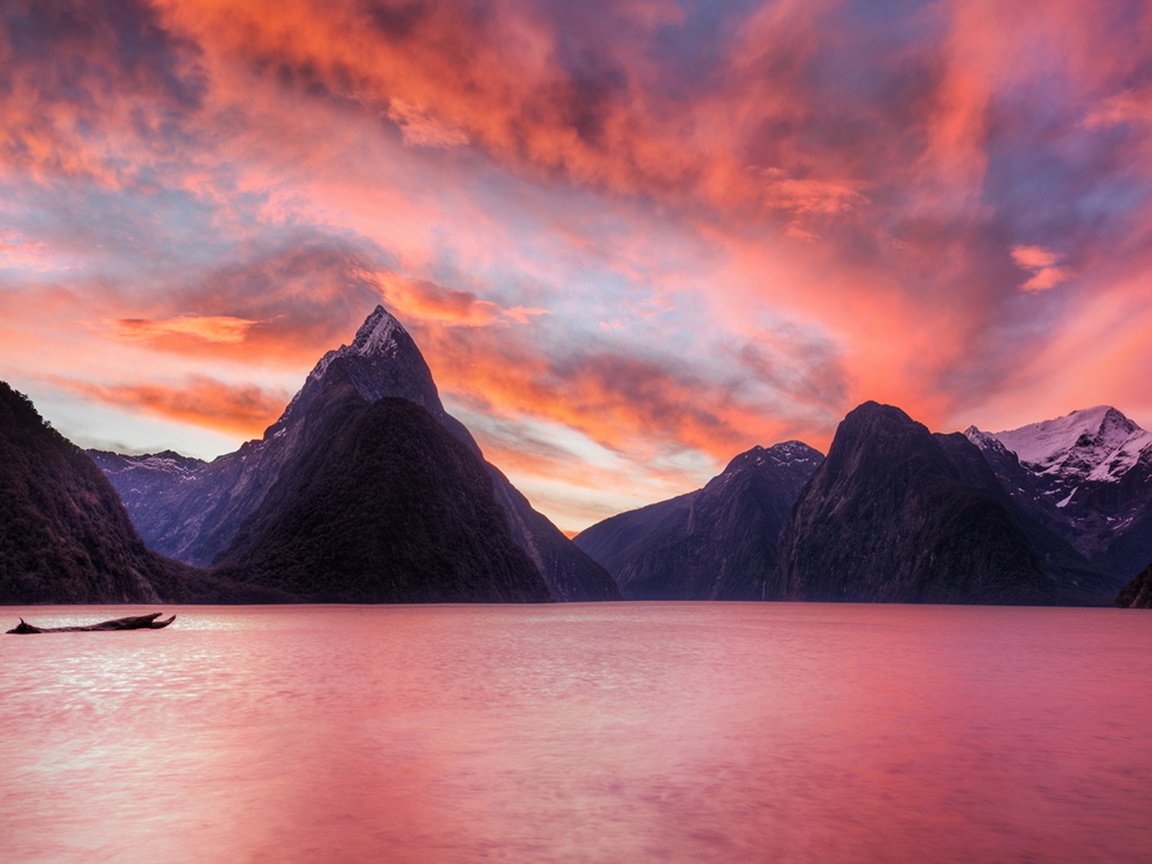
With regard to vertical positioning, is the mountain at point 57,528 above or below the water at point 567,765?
above

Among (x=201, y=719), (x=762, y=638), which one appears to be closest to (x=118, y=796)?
(x=201, y=719)

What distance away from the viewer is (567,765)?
1788 centimetres

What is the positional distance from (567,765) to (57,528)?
4961 inches

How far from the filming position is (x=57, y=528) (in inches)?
4786

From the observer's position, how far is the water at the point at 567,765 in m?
12.2

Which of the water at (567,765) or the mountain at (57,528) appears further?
the mountain at (57,528)

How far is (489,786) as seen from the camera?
1577 centimetres

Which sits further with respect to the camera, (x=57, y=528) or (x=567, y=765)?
(x=57, y=528)

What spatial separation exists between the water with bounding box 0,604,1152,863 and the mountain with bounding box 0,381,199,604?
89552 mm

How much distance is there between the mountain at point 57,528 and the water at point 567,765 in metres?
89.6

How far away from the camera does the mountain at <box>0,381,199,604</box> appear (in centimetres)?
11531

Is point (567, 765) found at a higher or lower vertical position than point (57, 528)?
lower

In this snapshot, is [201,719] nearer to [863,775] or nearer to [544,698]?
[544,698]

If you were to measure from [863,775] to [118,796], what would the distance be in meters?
13.5
